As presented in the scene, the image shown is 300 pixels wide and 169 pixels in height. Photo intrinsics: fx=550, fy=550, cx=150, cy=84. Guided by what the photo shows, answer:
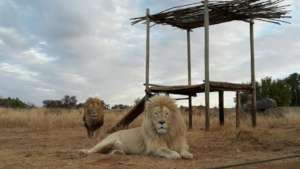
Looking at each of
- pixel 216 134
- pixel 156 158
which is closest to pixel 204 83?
pixel 216 134

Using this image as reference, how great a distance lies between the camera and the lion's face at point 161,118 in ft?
30.6

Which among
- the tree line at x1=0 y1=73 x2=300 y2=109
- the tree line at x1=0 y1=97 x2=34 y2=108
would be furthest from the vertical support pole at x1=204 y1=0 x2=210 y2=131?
the tree line at x1=0 y1=97 x2=34 y2=108

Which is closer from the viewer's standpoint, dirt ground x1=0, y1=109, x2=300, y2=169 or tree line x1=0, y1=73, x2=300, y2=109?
dirt ground x1=0, y1=109, x2=300, y2=169

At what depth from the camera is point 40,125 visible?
23.5 m

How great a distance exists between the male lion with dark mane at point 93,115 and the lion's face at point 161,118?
5.59 metres

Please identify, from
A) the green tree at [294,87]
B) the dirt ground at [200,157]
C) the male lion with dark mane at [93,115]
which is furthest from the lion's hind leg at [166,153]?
the green tree at [294,87]

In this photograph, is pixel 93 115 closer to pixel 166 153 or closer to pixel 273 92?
pixel 166 153

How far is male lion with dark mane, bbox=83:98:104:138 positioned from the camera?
1487cm

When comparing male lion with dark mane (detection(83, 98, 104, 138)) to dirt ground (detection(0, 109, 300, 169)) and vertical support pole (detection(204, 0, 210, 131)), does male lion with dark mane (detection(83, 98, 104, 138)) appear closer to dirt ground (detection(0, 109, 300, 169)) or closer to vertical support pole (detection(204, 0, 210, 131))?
dirt ground (detection(0, 109, 300, 169))

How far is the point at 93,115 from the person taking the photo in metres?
14.8

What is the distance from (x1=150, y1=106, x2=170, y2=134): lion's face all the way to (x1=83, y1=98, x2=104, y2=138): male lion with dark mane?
220 inches

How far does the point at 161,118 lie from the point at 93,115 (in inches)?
226

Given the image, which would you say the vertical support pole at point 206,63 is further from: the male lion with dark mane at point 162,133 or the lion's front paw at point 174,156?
the lion's front paw at point 174,156

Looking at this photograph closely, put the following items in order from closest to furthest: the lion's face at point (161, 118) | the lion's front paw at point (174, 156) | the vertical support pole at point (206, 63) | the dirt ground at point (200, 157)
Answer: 1. the dirt ground at point (200, 157)
2. the lion's front paw at point (174, 156)
3. the lion's face at point (161, 118)
4. the vertical support pole at point (206, 63)
